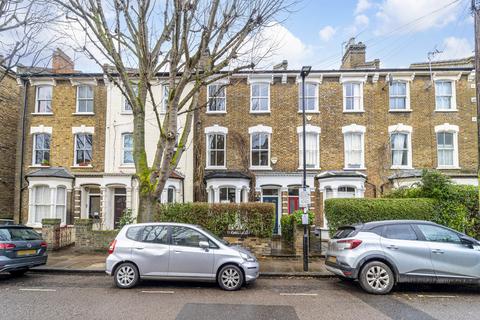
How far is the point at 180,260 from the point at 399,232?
5.30 m

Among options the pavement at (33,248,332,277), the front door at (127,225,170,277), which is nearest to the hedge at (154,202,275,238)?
the pavement at (33,248,332,277)

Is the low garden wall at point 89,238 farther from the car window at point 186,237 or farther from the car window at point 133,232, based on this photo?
the car window at point 186,237

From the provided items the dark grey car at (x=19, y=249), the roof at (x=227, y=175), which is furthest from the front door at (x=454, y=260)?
the roof at (x=227, y=175)

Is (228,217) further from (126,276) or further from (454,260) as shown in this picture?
(454,260)

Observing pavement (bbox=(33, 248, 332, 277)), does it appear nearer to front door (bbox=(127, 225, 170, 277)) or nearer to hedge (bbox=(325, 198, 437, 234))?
hedge (bbox=(325, 198, 437, 234))

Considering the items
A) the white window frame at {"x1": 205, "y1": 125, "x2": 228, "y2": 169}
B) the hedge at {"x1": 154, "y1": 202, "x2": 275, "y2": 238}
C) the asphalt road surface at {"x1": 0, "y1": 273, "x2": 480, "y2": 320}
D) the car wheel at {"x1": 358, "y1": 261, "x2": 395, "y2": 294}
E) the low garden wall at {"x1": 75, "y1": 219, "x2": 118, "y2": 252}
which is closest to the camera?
the asphalt road surface at {"x1": 0, "y1": 273, "x2": 480, "y2": 320}

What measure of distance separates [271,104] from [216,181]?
5.45 m

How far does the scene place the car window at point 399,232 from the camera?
26.0 feet

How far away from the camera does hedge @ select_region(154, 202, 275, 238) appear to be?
40.2 ft

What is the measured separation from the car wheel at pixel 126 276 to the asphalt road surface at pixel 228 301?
0.17 m

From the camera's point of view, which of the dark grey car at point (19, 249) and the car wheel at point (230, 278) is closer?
the car wheel at point (230, 278)

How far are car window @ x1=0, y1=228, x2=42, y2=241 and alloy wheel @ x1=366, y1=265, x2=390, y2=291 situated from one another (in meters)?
9.20

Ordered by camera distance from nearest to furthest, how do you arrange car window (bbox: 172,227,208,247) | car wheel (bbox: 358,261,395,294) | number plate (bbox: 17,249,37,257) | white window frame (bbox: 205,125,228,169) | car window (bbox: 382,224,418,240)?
1. car wheel (bbox: 358,261,395,294)
2. car window (bbox: 382,224,418,240)
3. car window (bbox: 172,227,208,247)
4. number plate (bbox: 17,249,37,257)
5. white window frame (bbox: 205,125,228,169)

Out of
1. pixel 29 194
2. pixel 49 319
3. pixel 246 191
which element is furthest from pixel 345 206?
pixel 29 194
